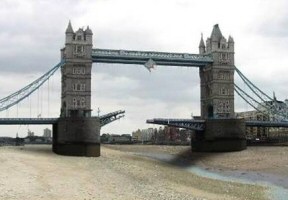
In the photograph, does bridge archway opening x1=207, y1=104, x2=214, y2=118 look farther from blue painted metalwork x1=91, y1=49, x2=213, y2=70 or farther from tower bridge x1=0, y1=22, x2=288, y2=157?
blue painted metalwork x1=91, y1=49, x2=213, y2=70

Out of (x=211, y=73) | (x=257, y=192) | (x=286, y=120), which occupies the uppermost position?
(x=211, y=73)

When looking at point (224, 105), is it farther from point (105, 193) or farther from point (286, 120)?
point (105, 193)

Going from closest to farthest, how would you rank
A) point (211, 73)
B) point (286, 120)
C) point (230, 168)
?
point (230, 168) < point (211, 73) < point (286, 120)

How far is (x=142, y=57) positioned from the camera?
110375 millimetres

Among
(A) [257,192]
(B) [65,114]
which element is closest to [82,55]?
(B) [65,114]

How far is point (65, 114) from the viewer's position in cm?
10588

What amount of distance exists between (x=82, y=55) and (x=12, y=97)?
608 inches

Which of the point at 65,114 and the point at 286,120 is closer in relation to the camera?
the point at 65,114

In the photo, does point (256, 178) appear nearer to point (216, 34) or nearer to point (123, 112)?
point (123, 112)

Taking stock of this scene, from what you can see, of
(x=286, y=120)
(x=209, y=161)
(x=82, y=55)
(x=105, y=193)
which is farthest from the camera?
(x=286, y=120)

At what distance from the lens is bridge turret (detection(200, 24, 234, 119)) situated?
119 meters

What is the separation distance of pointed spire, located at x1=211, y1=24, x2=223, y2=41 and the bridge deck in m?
8.29

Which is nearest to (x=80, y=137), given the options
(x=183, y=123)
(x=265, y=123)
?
(x=183, y=123)

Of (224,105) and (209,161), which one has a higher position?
(224,105)
